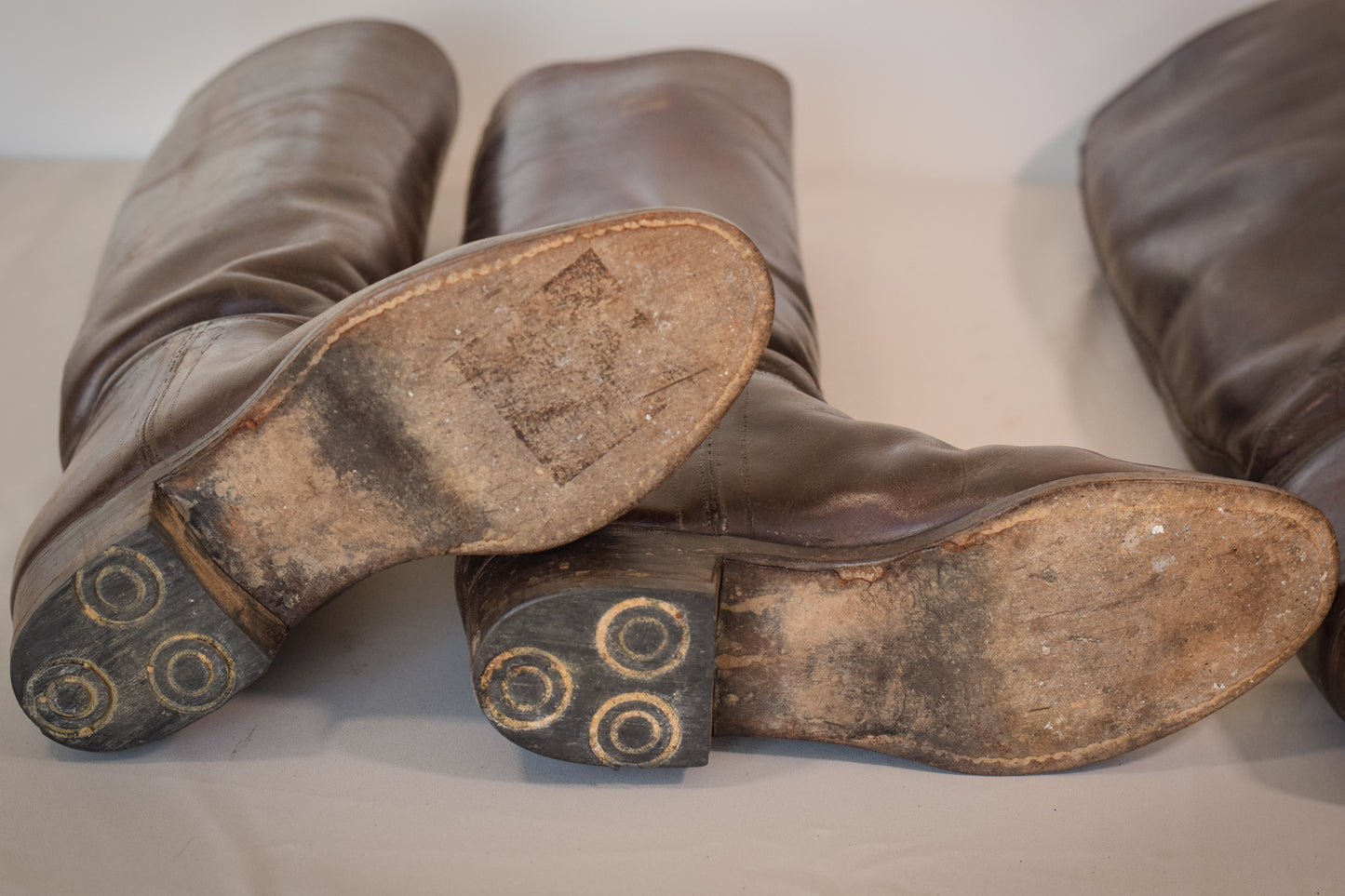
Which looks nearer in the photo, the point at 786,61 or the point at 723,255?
the point at 723,255

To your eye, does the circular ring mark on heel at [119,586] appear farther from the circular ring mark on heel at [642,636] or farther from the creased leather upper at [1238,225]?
the creased leather upper at [1238,225]

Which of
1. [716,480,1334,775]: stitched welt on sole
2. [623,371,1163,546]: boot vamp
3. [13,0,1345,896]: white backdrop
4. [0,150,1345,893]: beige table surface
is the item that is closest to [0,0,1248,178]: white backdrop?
[13,0,1345,896]: white backdrop

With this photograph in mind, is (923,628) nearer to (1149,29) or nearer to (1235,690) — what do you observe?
(1235,690)

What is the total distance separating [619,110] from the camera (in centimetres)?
148

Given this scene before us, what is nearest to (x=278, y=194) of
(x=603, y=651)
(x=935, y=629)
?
(x=603, y=651)

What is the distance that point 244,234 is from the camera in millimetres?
1178

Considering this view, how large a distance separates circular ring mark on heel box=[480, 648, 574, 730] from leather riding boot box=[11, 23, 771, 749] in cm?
8

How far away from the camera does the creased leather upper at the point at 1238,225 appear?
3.83 feet

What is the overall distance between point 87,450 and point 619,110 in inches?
29.9

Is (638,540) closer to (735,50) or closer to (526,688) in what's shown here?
(526,688)

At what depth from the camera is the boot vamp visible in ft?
2.79

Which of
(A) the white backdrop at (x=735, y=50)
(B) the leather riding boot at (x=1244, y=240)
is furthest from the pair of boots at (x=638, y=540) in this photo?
(A) the white backdrop at (x=735, y=50)

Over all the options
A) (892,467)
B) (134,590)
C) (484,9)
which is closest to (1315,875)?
(892,467)

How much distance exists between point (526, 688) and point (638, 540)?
0.12m
